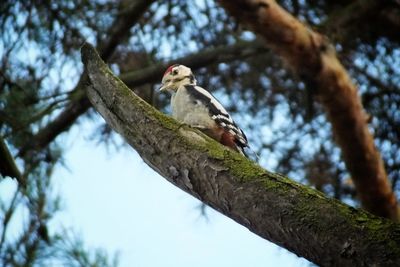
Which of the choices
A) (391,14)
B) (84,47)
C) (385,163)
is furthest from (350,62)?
(84,47)

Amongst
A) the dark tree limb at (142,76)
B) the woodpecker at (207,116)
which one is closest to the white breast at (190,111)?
the woodpecker at (207,116)

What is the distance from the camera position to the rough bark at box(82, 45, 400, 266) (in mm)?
1327

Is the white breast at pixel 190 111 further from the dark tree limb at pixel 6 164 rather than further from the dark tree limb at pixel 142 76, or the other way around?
the dark tree limb at pixel 142 76

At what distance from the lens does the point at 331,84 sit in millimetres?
3846

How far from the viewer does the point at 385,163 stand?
4.61 m

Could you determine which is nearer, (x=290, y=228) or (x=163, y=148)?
(x=290, y=228)

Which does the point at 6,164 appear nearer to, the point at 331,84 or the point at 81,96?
the point at 81,96

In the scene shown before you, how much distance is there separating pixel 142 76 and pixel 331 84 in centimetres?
115

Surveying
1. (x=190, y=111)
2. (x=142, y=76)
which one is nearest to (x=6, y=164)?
(x=190, y=111)

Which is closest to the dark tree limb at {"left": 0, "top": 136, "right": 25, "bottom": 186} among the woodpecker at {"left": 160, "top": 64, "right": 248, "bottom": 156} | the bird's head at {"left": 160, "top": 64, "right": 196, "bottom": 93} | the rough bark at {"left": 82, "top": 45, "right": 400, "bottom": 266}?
the rough bark at {"left": 82, "top": 45, "right": 400, "bottom": 266}

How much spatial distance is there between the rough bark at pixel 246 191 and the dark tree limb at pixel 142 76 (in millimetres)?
2064

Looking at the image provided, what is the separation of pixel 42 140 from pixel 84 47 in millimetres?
2212

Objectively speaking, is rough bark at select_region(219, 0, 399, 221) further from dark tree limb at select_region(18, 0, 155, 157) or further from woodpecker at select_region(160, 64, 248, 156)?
woodpecker at select_region(160, 64, 248, 156)

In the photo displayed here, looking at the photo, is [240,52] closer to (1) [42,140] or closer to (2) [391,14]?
(2) [391,14]
